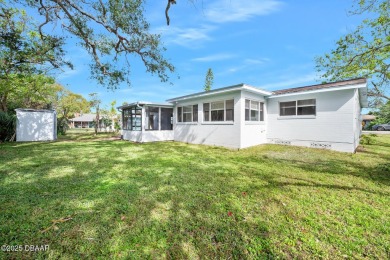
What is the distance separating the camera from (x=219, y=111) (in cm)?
1039

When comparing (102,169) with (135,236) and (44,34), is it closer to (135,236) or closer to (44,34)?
(135,236)

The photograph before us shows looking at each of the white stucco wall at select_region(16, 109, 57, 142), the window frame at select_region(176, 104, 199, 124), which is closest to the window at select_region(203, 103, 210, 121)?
the window frame at select_region(176, 104, 199, 124)

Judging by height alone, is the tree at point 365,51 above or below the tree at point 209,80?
below

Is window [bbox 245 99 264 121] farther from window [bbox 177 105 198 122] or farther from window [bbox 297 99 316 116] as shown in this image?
window [bbox 177 105 198 122]

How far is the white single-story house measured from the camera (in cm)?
832

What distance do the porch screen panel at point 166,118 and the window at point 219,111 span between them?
12.7 feet

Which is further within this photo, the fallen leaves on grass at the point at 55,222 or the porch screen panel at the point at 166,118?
the porch screen panel at the point at 166,118

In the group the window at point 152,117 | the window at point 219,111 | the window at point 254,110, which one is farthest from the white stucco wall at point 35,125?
the window at point 254,110

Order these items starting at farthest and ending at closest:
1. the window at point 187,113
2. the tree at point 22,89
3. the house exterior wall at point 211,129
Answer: the tree at point 22,89
the window at point 187,113
the house exterior wall at point 211,129

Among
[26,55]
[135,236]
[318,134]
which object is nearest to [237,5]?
[135,236]

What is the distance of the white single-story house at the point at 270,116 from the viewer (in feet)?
27.3

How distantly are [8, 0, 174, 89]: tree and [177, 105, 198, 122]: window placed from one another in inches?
124

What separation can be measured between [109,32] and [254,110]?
8.42 metres

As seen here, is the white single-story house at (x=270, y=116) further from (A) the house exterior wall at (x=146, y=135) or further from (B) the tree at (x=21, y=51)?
(B) the tree at (x=21, y=51)
